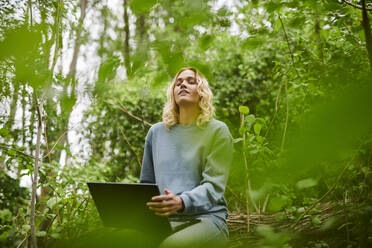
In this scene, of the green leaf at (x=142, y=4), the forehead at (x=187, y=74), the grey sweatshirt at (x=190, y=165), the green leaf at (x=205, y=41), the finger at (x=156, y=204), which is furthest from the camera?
the forehead at (x=187, y=74)

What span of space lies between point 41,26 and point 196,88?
1.45 m

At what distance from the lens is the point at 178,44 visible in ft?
2.28

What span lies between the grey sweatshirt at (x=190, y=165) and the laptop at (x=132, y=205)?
153mm

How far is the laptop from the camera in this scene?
112 cm

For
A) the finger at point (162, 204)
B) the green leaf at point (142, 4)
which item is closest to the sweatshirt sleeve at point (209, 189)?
the finger at point (162, 204)

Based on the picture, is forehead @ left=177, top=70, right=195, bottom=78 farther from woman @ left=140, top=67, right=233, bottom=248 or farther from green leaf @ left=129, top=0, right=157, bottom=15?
green leaf @ left=129, top=0, right=157, bottom=15

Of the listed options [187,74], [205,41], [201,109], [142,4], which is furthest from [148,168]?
[142,4]

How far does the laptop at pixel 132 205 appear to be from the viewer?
1119mm

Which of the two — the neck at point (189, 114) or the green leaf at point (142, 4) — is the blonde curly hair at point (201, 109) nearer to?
the neck at point (189, 114)

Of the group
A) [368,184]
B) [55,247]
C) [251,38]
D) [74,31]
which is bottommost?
[55,247]

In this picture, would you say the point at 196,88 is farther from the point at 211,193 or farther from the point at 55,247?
the point at 55,247

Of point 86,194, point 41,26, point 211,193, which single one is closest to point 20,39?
point 41,26

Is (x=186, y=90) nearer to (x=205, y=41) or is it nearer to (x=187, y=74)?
(x=187, y=74)

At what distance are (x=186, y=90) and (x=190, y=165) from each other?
53 cm
